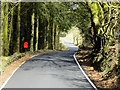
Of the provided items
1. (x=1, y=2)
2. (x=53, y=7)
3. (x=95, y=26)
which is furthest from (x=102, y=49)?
(x=53, y=7)

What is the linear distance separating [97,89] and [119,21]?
841cm

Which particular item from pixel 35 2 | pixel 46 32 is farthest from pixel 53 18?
pixel 35 2

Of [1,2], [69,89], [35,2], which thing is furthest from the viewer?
[35,2]

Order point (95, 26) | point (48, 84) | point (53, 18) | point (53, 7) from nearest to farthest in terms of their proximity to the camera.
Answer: point (48, 84) < point (95, 26) < point (53, 7) < point (53, 18)

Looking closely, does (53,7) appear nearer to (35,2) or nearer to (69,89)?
(35,2)

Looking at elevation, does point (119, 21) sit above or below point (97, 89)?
above

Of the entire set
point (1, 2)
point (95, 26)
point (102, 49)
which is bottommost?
point (102, 49)

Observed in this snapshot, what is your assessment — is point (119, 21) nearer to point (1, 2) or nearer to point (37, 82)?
point (37, 82)

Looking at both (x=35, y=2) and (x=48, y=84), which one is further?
(x=35, y=2)

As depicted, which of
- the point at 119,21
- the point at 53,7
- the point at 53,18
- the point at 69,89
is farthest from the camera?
the point at 53,18

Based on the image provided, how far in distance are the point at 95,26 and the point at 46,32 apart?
83.5 ft

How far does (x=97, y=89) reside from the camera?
33.3 ft

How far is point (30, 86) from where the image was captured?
33.8ft

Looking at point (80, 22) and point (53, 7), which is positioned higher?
point (53, 7)
